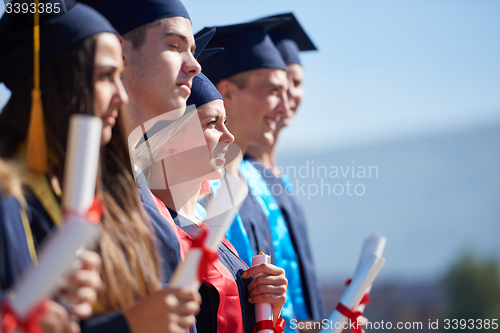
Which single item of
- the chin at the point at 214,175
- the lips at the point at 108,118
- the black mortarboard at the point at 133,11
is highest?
the black mortarboard at the point at 133,11

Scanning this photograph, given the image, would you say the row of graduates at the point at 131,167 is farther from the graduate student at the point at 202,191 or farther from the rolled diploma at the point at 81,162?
the rolled diploma at the point at 81,162

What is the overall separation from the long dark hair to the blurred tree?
19.6m

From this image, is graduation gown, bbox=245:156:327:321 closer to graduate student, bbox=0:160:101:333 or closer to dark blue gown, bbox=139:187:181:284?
dark blue gown, bbox=139:187:181:284

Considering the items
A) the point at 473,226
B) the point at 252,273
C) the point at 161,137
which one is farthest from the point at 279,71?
the point at 473,226

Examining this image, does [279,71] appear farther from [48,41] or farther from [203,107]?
[48,41]

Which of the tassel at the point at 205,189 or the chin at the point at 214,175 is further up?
the chin at the point at 214,175

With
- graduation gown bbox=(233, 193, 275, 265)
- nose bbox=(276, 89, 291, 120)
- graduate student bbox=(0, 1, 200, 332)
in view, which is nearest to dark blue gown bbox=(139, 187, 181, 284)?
graduate student bbox=(0, 1, 200, 332)

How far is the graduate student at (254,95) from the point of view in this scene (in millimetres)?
3623

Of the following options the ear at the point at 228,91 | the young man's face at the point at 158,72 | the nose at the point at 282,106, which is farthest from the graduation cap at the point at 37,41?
the nose at the point at 282,106

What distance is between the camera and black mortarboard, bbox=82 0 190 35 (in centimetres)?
218

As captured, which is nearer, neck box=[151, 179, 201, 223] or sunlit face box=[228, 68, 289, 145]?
neck box=[151, 179, 201, 223]

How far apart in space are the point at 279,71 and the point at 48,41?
8.40ft

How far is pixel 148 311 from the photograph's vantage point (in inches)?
51.8

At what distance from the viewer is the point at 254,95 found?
3748mm
